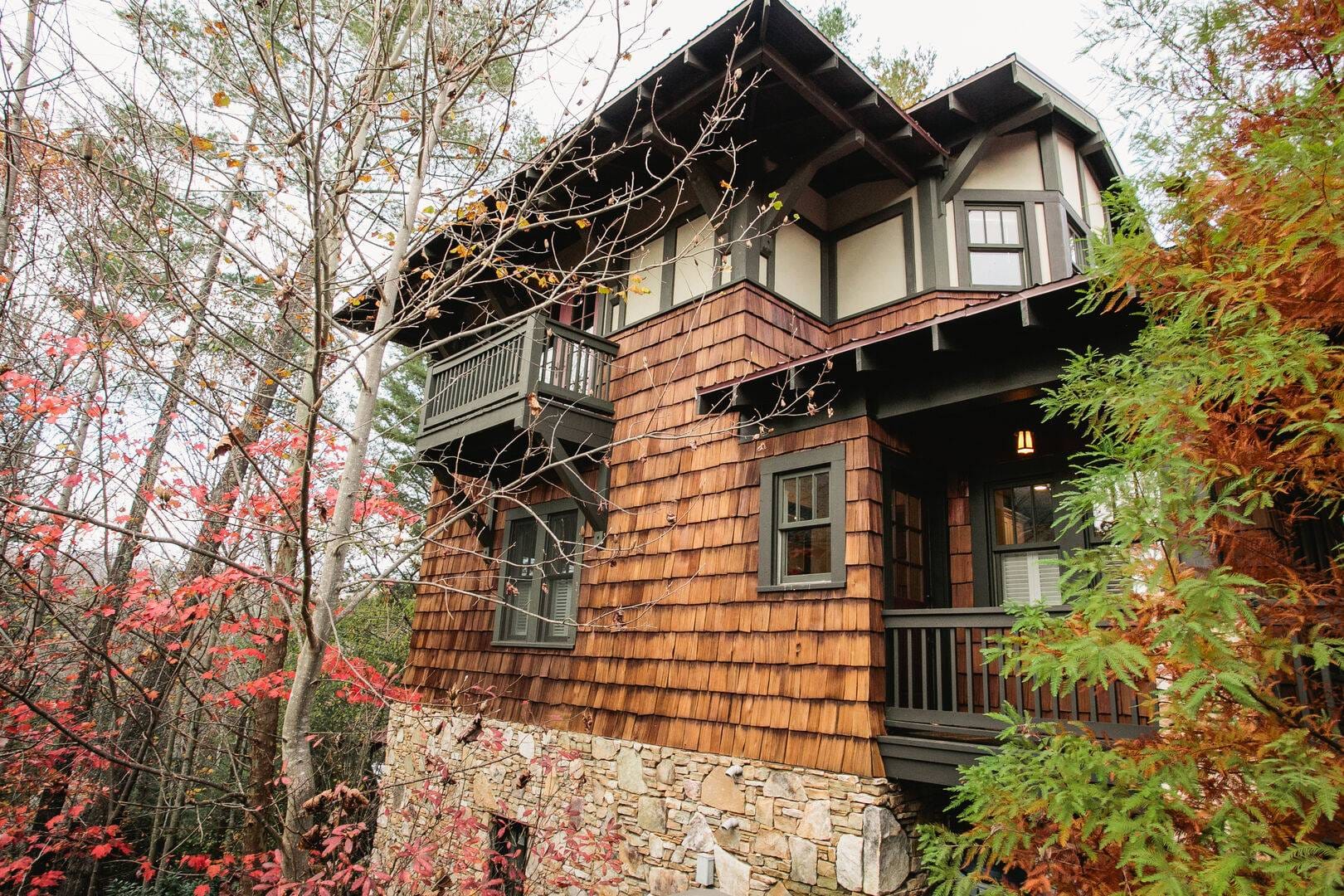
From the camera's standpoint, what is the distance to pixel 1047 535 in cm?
580

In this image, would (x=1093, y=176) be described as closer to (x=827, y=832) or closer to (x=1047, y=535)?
(x=1047, y=535)

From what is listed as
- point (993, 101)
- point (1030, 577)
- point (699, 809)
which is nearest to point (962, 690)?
point (1030, 577)

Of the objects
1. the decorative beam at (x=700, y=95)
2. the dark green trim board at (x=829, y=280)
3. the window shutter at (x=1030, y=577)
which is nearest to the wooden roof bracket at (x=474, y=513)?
the dark green trim board at (x=829, y=280)

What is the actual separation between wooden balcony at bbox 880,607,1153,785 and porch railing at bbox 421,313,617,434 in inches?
149

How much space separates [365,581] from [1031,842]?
3.50 meters

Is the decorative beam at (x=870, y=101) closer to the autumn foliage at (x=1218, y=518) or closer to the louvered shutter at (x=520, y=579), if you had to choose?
the autumn foliage at (x=1218, y=518)

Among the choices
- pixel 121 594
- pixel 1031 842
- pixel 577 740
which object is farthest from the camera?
pixel 121 594

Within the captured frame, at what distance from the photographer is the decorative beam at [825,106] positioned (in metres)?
6.33

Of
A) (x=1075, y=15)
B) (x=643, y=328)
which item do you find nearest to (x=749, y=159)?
(x=643, y=328)

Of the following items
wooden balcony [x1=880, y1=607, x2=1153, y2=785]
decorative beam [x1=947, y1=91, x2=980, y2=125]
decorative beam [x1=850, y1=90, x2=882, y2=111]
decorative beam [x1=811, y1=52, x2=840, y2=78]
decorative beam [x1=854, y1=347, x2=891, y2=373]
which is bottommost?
wooden balcony [x1=880, y1=607, x2=1153, y2=785]

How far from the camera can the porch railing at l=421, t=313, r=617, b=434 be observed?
24.0ft

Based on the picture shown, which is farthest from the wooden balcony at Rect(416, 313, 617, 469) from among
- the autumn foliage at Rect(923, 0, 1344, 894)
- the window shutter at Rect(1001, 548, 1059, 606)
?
the autumn foliage at Rect(923, 0, 1344, 894)

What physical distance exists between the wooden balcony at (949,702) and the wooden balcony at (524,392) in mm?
3592

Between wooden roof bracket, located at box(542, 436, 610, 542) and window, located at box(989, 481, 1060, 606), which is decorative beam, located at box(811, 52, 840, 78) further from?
wooden roof bracket, located at box(542, 436, 610, 542)
